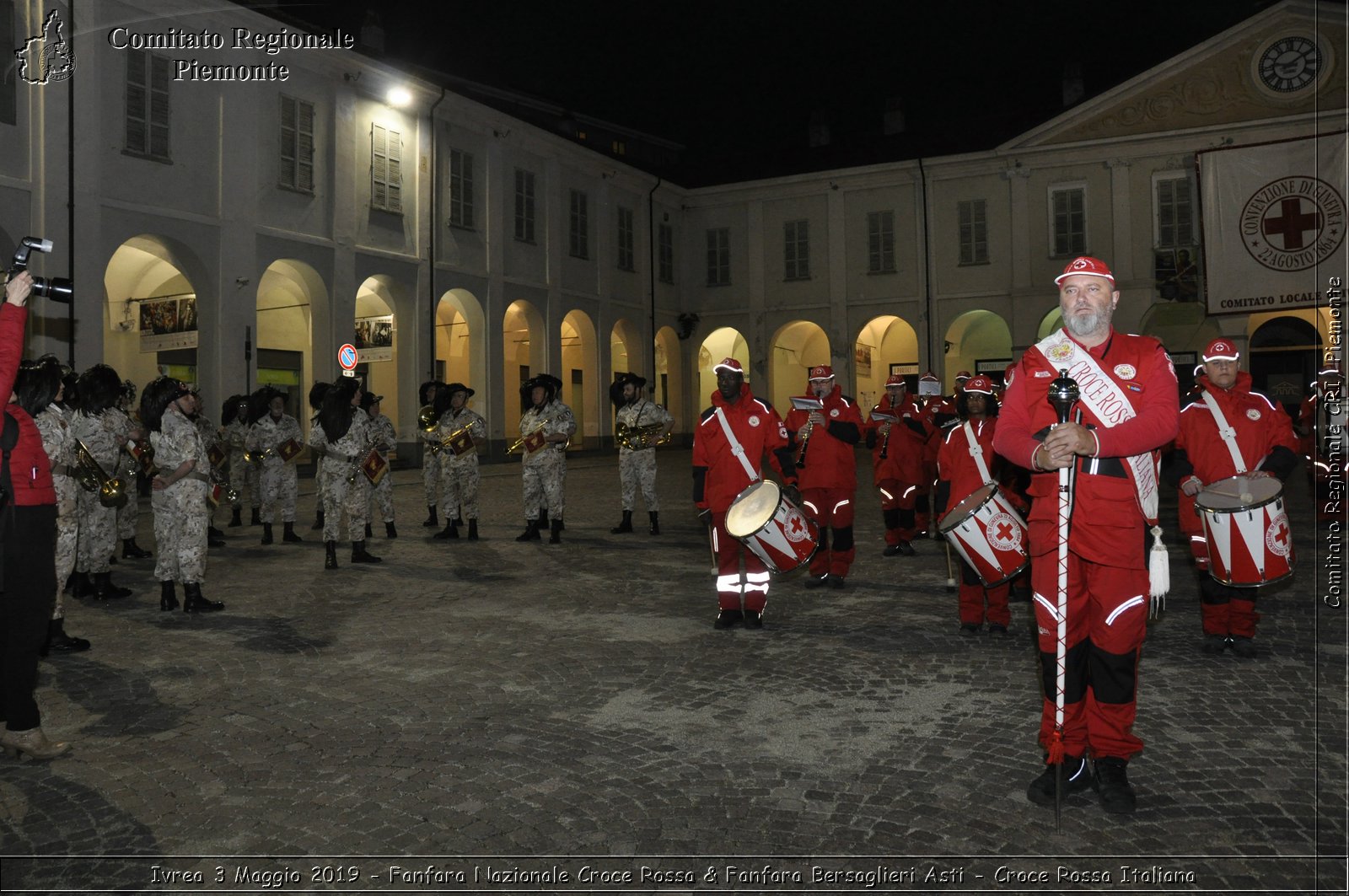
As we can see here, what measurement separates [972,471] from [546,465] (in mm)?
6917

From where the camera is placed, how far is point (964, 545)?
19.2 ft

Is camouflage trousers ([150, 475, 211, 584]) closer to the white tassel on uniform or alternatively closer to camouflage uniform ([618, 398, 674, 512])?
camouflage uniform ([618, 398, 674, 512])

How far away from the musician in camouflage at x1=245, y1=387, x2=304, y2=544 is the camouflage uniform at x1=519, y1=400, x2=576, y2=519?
10.7 ft

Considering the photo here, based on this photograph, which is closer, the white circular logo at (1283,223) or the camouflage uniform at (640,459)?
the camouflage uniform at (640,459)

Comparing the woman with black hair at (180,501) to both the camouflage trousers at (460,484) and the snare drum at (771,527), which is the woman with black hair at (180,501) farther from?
the camouflage trousers at (460,484)

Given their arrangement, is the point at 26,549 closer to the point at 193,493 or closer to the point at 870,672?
the point at 193,493

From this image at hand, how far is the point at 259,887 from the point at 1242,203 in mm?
23740

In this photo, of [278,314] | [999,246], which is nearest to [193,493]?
[278,314]

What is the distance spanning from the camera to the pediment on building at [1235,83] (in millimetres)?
29969

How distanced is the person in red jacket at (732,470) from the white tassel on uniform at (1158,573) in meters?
3.73

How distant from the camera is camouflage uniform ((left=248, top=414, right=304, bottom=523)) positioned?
13.5 metres

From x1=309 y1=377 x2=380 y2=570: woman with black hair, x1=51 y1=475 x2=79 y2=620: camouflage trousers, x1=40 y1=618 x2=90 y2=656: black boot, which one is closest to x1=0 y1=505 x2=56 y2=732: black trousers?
x1=40 y1=618 x2=90 y2=656: black boot

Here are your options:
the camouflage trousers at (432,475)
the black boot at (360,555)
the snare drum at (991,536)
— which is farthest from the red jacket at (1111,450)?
the camouflage trousers at (432,475)

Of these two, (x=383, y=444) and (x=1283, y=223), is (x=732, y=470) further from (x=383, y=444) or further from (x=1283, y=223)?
(x=1283, y=223)
